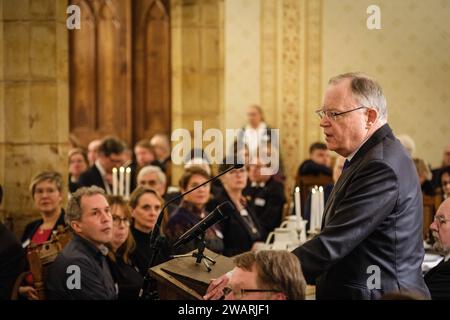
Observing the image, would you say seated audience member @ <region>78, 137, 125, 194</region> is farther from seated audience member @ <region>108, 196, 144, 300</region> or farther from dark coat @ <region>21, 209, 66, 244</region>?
seated audience member @ <region>108, 196, 144, 300</region>

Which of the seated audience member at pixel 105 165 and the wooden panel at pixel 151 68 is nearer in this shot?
the seated audience member at pixel 105 165

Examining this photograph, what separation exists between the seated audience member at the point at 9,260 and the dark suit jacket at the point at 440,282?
2.36 m

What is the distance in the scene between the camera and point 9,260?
5.01 meters

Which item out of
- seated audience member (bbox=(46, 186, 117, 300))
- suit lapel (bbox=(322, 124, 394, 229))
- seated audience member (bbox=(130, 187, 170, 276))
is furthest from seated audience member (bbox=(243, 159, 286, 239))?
suit lapel (bbox=(322, 124, 394, 229))

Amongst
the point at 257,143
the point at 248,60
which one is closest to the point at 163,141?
the point at 257,143

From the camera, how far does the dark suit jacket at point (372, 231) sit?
9.52ft

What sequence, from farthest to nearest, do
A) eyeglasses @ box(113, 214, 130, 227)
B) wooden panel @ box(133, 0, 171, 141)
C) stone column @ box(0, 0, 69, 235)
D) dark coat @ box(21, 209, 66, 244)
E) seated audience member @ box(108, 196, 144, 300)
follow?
wooden panel @ box(133, 0, 171, 141)
stone column @ box(0, 0, 69, 235)
dark coat @ box(21, 209, 66, 244)
eyeglasses @ box(113, 214, 130, 227)
seated audience member @ box(108, 196, 144, 300)

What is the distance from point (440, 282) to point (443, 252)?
16cm

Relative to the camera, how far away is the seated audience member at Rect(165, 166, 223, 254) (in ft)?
18.1

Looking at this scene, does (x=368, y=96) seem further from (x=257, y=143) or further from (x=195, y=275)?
(x=257, y=143)

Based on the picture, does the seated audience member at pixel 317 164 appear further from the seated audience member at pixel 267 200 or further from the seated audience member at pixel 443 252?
the seated audience member at pixel 443 252

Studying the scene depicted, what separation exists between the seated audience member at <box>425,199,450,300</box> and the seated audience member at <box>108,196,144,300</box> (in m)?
1.70

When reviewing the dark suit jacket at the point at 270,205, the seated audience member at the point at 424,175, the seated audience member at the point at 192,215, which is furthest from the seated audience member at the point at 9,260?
the seated audience member at the point at 424,175

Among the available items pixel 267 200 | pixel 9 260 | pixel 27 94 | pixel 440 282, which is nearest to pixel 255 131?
pixel 267 200
